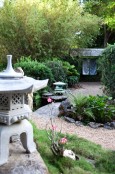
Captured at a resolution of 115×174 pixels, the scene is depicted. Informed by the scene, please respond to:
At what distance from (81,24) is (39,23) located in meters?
3.22

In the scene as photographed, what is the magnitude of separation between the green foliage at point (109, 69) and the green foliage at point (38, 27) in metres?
5.43

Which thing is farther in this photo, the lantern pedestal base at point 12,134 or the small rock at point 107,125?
the small rock at point 107,125

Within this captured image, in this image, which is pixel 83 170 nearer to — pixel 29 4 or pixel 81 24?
pixel 29 4

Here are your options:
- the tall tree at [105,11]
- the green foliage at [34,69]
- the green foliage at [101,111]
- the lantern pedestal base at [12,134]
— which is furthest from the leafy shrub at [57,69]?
the lantern pedestal base at [12,134]

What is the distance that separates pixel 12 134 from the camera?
12.2 ft

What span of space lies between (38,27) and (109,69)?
580 cm

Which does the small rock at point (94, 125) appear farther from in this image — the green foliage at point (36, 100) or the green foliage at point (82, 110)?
the green foliage at point (36, 100)

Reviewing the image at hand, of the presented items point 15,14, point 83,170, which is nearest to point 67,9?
point 15,14

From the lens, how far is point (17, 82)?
3557mm

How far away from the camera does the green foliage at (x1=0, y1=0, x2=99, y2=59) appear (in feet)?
50.4

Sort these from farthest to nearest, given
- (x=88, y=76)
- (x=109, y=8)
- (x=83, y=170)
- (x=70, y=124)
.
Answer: (x=109, y=8)
(x=88, y=76)
(x=70, y=124)
(x=83, y=170)

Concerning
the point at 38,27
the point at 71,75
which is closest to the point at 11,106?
the point at 38,27

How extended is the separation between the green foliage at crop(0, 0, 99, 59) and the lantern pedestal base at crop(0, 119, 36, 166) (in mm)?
11705

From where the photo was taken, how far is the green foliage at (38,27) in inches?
605
